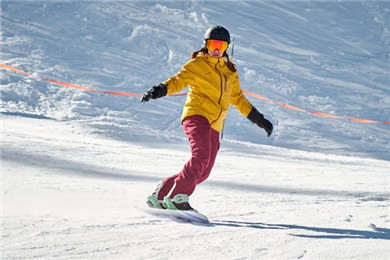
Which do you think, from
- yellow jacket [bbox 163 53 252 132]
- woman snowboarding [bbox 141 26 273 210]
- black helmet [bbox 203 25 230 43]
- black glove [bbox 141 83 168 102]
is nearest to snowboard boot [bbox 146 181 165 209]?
woman snowboarding [bbox 141 26 273 210]

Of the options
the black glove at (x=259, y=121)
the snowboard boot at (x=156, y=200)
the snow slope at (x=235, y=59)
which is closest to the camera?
the snowboard boot at (x=156, y=200)

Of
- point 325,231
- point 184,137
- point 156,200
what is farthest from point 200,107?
point 184,137

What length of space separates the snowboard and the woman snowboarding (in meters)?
0.07

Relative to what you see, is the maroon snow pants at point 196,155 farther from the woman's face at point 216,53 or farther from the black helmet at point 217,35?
the black helmet at point 217,35

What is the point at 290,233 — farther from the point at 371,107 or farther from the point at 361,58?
the point at 361,58

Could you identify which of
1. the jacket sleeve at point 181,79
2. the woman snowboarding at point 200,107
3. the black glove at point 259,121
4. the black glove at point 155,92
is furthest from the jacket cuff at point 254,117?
the black glove at point 155,92

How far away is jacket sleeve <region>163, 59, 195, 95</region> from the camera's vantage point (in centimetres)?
384

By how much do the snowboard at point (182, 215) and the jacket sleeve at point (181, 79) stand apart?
2.62 ft

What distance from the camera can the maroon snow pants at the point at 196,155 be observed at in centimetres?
369

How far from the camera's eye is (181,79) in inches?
152

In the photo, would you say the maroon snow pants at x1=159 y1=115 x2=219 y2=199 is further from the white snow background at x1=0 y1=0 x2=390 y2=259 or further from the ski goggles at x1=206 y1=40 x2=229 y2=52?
the ski goggles at x1=206 y1=40 x2=229 y2=52

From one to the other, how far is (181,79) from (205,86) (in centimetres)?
17

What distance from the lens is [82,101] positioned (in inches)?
735

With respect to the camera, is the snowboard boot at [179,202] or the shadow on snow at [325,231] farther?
the snowboard boot at [179,202]
